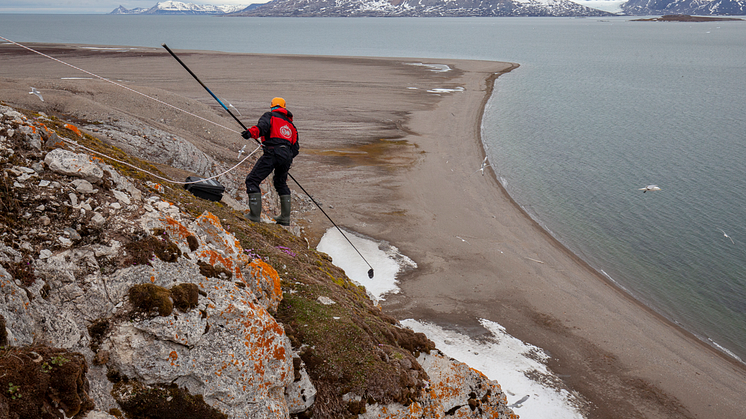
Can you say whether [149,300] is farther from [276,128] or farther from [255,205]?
[276,128]

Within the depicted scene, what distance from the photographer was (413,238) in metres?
17.5

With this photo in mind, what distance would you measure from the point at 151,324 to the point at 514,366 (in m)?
8.65

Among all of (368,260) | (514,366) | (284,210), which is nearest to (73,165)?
(284,210)

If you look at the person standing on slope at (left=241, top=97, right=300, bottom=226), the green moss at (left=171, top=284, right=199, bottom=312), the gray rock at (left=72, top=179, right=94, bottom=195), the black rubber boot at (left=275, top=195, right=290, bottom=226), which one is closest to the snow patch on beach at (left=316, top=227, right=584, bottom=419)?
the black rubber boot at (left=275, top=195, right=290, bottom=226)

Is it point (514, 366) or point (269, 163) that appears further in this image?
point (514, 366)

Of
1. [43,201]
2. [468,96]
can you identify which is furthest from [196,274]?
[468,96]

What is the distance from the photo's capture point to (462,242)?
17719 millimetres

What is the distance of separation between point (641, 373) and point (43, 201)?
1316 cm

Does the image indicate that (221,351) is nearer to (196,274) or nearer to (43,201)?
(196,274)

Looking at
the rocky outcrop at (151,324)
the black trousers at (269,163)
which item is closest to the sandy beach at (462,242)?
the black trousers at (269,163)

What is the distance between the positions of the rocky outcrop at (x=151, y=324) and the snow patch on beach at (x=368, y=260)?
647 centimetres

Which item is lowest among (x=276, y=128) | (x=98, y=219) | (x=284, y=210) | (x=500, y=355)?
(x=500, y=355)

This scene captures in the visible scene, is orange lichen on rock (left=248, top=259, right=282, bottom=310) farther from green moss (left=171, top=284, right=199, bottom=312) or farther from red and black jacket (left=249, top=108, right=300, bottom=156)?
red and black jacket (left=249, top=108, right=300, bottom=156)

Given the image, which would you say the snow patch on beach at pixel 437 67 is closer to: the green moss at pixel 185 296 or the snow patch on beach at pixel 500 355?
the snow patch on beach at pixel 500 355
